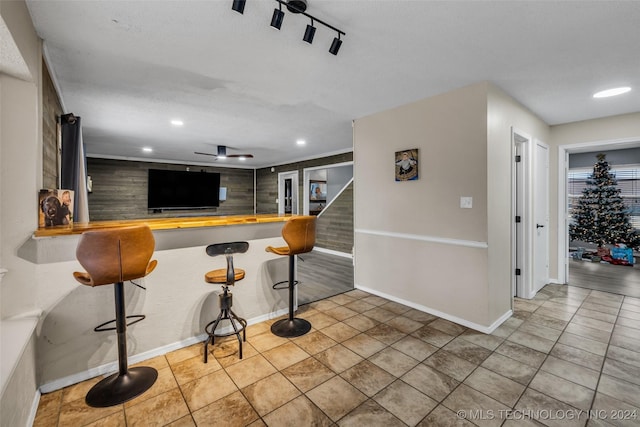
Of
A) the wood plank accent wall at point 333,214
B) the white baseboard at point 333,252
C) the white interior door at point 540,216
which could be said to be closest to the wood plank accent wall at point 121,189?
the wood plank accent wall at point 333,214

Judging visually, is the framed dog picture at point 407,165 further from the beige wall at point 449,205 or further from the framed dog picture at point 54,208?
the framed dog picture at point 54,208

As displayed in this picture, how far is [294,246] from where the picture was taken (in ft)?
8.71

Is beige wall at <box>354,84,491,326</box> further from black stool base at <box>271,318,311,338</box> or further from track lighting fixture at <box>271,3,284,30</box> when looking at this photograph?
track lighting fixture at <box>271,3,284,30</box>

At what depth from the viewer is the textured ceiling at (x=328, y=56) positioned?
5.56 feet

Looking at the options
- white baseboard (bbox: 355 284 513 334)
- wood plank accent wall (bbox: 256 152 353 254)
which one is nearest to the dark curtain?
white baseboard (bbox: 355 284 513 334)

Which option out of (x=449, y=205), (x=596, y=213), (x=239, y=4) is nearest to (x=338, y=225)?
(x=449, y=205)

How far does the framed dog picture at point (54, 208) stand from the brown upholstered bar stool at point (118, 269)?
468 mm

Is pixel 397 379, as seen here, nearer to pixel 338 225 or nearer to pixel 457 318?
pixel 457 318

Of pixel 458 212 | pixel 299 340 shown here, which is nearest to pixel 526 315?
pixel 458 212

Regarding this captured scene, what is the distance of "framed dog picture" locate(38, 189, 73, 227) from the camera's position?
1890mm

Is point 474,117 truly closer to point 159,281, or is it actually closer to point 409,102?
point 409,102

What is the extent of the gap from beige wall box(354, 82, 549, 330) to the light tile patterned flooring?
42 cm

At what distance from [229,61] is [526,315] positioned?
3975mm

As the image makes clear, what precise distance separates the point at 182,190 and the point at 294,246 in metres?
6.05
